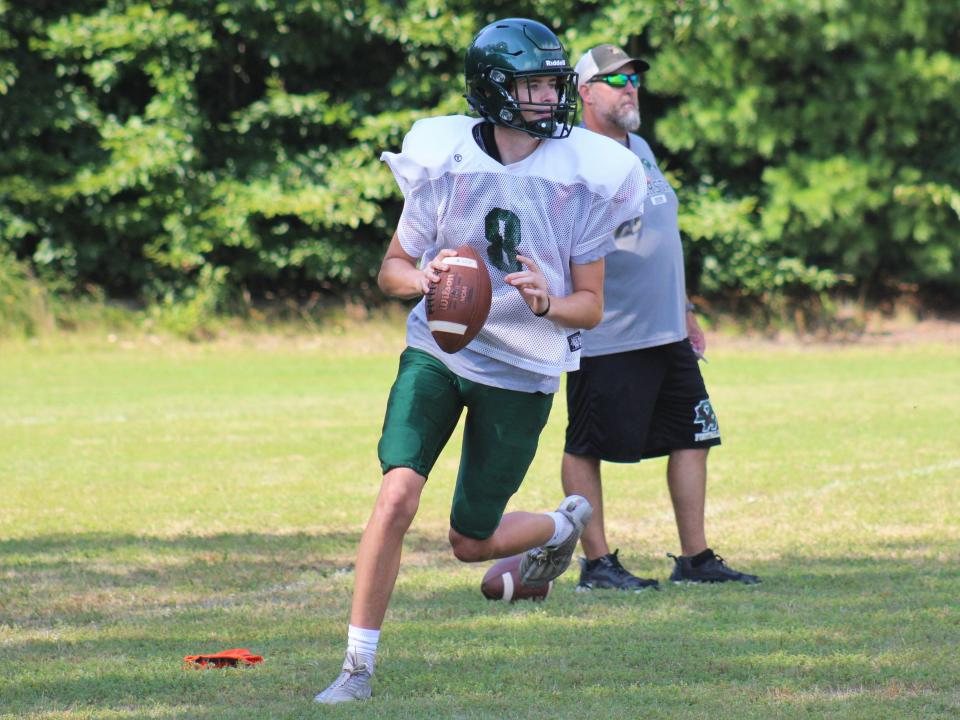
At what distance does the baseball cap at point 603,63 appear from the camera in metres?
6.08

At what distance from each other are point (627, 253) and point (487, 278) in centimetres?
182

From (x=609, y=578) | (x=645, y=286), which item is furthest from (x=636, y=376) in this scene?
(x=609, y=578)

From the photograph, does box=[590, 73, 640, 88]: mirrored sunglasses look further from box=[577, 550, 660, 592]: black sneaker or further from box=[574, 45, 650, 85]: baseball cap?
box=[577, 550, 660, 592]: black sneaker

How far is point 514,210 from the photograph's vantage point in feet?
14.6

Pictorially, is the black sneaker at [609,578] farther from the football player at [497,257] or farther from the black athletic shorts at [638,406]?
the football player at [497,257]

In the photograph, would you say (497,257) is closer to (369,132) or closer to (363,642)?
(363,642)

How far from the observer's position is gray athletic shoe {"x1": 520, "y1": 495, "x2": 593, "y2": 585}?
5.32 metres

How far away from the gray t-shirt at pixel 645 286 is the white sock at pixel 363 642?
212cm

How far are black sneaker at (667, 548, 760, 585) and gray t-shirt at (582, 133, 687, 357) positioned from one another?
35.3 inches

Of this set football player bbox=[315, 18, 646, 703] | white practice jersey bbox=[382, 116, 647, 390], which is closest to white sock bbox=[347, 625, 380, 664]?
football player bbox=[315, 18, 646, 703]

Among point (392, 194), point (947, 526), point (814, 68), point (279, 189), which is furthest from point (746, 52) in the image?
point (947, 526)

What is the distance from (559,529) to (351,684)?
133 cm

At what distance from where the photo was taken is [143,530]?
7.18 metres

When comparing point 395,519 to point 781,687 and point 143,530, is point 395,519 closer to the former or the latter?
point 781,687
